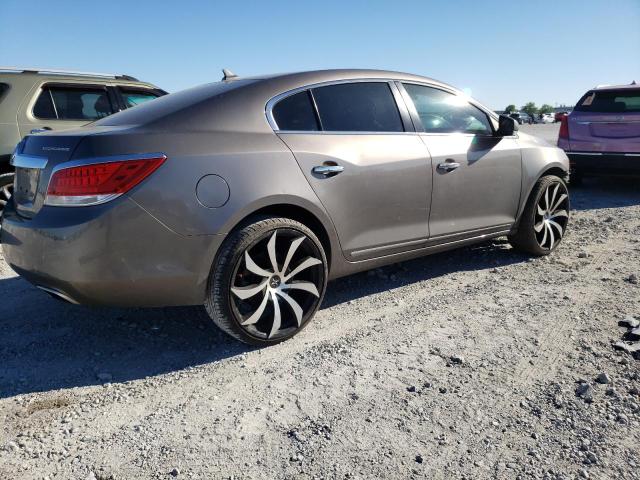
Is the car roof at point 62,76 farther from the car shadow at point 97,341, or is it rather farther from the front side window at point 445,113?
the front side window at point 445,113

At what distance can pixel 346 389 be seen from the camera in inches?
105

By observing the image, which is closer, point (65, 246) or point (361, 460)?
point (361, 460)

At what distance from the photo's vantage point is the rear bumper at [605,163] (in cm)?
768

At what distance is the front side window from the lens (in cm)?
398

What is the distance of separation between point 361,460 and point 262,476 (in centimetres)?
40

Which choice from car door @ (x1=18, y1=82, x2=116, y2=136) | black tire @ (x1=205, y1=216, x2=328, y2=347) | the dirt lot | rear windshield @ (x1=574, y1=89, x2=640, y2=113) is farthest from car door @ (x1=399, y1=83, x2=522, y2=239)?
rear windshield @ (x1=574, y1=89, x2=640, y2=113)

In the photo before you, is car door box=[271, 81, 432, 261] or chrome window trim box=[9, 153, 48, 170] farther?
car door box=[271, 81, 432, 261]

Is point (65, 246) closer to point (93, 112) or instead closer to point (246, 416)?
point (246, 416)

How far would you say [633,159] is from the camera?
7668mm

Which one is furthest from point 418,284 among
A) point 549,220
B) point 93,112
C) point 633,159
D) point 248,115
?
point 633,159

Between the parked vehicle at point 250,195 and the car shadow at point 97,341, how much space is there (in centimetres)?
37

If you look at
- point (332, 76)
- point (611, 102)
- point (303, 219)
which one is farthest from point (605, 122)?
point (303, 219)

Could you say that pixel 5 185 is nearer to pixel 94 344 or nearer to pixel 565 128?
pixel 94 344

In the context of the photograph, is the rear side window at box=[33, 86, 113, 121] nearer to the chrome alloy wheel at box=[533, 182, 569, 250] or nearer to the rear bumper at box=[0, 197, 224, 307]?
the rear bumper at box=[0, 197, 224, 307]
